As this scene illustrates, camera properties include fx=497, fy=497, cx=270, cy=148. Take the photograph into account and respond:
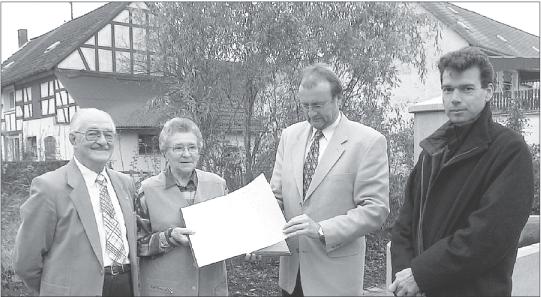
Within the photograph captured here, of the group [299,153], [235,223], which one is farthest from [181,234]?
[299,153]

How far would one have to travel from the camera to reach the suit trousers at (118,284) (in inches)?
94.8

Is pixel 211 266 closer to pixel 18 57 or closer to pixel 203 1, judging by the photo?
pixel 203 1

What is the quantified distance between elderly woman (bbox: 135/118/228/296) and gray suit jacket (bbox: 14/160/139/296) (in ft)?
0.97

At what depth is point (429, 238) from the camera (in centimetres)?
226

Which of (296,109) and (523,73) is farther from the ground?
(523,73)

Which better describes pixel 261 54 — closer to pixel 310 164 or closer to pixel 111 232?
pixel 310 164

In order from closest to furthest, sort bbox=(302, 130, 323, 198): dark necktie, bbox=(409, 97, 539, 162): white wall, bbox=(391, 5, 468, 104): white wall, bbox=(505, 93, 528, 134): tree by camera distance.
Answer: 1. bbox=(302, 130, 323, 198): dark necktie
2. bbox=(409, 97, 539, 162): white wall
3. bbox=(505, 93, 528, 134): tree
4. bbox=(391, 5, 468, 104): white wall

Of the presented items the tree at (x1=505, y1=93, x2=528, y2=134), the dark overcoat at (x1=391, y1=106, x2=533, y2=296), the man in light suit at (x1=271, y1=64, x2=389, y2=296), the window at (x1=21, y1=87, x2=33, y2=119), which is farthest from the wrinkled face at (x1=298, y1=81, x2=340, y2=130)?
the window at (x1=21, y1=87, x2=33, y2=119)

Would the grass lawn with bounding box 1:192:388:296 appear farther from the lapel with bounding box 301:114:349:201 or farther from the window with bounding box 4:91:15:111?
the window with bounding box 4:91:15:111

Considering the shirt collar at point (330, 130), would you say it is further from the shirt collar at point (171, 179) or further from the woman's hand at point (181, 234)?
the woman's hand at point (181, 234)

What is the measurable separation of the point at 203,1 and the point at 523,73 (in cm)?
2105

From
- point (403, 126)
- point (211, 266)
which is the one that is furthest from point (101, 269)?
point (403, 126)

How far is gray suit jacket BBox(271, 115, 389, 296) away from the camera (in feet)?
8.05

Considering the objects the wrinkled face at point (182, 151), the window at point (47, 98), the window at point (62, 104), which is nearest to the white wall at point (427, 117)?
the wrinkled face at point (182, 151)
